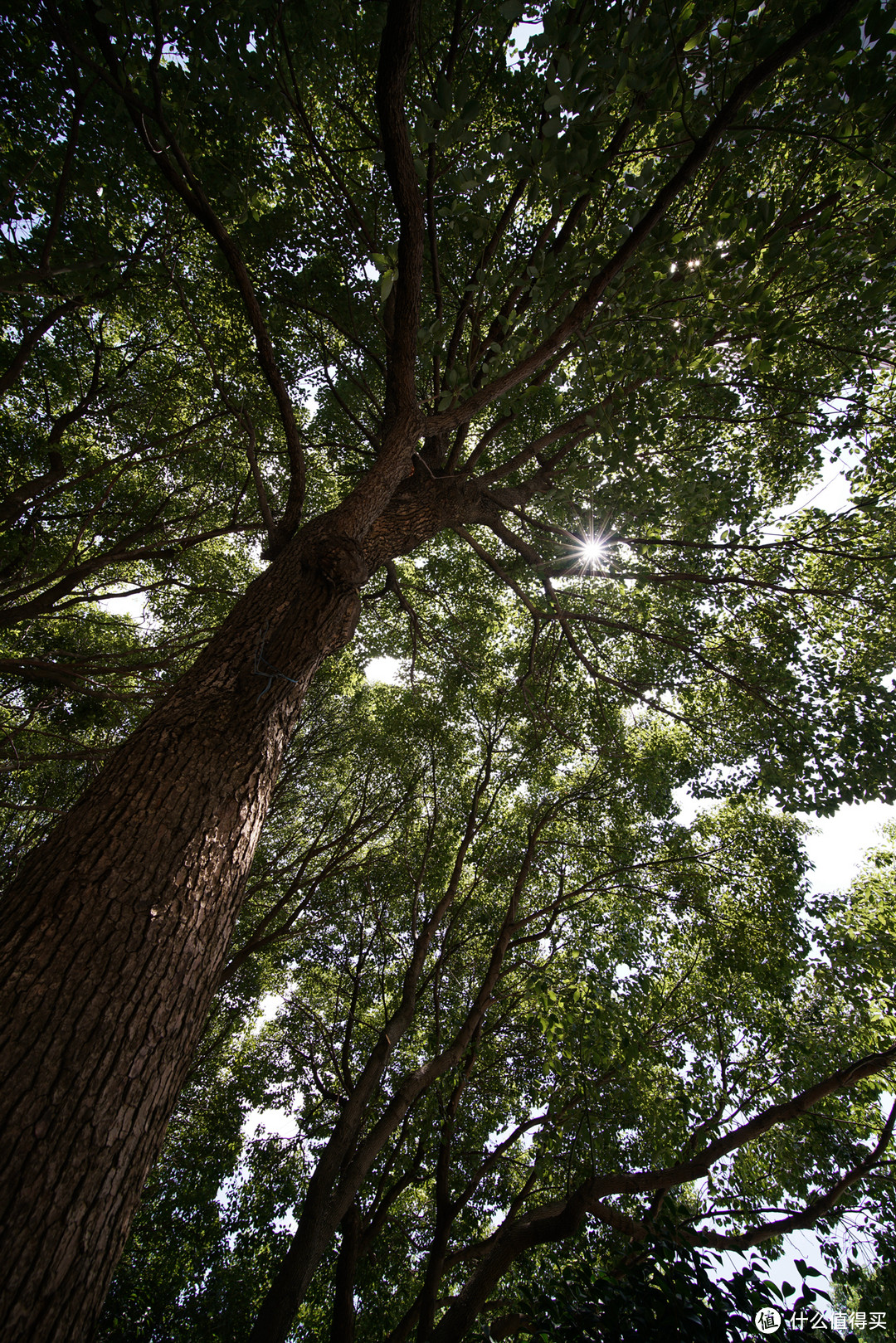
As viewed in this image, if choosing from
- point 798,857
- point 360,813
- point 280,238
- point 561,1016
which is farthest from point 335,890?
point 280,238

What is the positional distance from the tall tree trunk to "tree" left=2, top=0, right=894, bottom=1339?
0.01 meters

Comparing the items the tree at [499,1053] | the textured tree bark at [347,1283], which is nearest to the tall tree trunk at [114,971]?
the tree at [499,1053]

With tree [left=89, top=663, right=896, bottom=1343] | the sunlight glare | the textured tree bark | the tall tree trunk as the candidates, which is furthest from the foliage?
the sunlight glare

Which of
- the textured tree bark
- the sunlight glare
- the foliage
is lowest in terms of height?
the textured tree bark

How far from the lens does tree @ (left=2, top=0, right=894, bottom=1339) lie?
6.10ft

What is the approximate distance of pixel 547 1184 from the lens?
6000 millimetres

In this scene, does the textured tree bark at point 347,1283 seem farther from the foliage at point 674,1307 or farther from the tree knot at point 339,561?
the tree knot at point 339,561

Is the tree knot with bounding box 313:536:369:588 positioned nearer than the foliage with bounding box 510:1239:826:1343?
No

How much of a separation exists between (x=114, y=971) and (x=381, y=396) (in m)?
7.27

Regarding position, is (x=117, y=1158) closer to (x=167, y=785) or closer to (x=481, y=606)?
(x=167, y=785)

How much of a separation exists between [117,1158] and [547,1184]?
6642 millimetres

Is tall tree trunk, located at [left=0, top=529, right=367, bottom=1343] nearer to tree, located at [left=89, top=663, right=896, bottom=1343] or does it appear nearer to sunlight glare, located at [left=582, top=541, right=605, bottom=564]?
tree, located at [left=89, top=663, right=896, bottom=1343]

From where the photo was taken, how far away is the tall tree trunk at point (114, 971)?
1.36 metres

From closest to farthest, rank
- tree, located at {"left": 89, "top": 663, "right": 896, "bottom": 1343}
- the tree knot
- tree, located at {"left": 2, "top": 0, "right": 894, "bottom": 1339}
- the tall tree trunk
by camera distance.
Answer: the tall tree trunk → tree, located at {"left": 2, "top": 0, "right": 894, "bottom": 1339} → the tree knot → tree, located at {"left": 89, "top": 663, "right": 896, "bottom": 1343}
